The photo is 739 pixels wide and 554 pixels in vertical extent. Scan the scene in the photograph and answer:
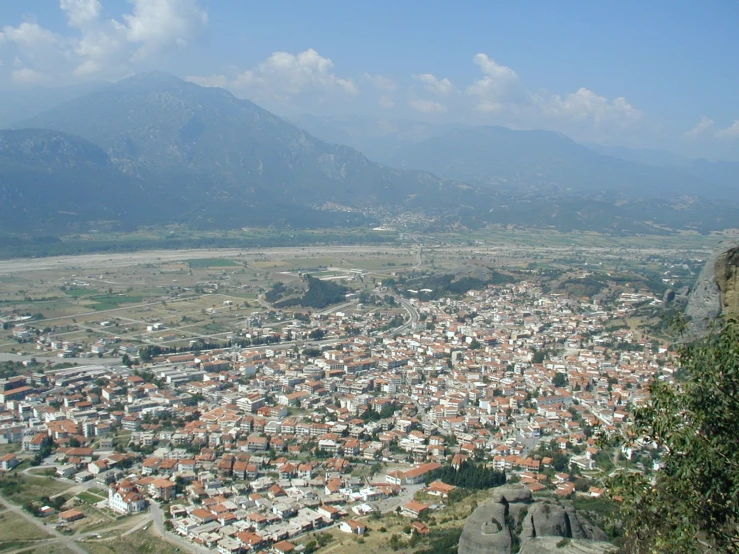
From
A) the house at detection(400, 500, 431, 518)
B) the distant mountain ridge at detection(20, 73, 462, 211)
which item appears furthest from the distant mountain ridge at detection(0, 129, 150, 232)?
the house at detection(400, 500, 431, 518)

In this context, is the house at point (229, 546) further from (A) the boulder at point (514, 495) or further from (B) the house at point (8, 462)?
(B) the house at point (8, 462)

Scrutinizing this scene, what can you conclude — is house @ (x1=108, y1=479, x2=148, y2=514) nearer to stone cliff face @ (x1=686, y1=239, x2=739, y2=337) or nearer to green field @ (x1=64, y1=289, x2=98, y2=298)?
stone cliff face @ (x1=686, y1=239, x2=739, y2=337)

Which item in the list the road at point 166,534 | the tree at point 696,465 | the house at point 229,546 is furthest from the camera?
the road at point 166,534

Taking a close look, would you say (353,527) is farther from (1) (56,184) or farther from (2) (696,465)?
(1) (56,184)

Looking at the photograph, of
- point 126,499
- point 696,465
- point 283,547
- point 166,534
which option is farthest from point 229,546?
point 696,465

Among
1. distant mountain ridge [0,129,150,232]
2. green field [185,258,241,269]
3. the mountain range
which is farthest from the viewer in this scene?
the mountain range

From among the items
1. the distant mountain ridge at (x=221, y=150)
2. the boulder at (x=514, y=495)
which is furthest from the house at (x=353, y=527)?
the distant mountain ridge at (x=221, y=150)
